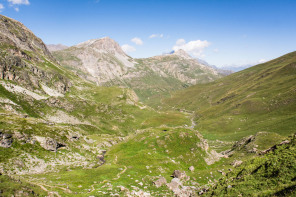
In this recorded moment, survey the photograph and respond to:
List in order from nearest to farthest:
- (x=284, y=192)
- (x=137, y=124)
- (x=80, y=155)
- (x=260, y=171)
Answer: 1. (x=284, y=192)
2. (x=260, y=171)
3. (x=80, y=155)
4. (x=137, y=124)

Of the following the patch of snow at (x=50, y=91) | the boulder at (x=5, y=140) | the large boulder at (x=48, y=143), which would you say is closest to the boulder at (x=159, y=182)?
the large boulder at (x=48, y=143)

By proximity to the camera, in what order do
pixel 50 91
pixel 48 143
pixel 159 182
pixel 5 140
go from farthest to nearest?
pixel 50 91 < pixel 48 143 < pixel 5 140 < pixel 159 182

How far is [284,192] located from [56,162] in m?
53.6

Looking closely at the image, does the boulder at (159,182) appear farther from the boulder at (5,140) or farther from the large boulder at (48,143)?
the boulder at (5,140)

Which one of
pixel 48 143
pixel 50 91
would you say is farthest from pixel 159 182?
pixel 50 91

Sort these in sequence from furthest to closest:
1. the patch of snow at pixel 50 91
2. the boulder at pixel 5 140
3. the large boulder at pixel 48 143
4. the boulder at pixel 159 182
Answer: the patch of snow at pixel 50 91 → the large boulder at pixel 48 143 → the boulder at pixel 5 140 → the boulder at pixel 159 182

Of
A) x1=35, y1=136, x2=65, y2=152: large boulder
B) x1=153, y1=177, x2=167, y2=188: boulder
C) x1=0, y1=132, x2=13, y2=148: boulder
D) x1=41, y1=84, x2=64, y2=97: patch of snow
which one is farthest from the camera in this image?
x1=41, y1=84, x2=64, y2=97: patch of snow

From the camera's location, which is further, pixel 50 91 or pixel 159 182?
pixel 50 91

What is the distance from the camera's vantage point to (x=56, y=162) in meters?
50.8

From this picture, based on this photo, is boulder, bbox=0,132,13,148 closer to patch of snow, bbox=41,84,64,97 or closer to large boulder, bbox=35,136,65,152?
large boulder, bbox=35,136,65,152

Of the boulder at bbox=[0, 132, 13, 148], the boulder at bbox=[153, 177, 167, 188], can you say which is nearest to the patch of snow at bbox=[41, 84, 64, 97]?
the boulder at bbox=[0, 132, 13, 148]

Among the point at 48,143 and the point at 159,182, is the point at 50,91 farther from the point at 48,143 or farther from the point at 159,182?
the point at 159,182

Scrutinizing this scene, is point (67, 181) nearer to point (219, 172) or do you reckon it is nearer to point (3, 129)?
point (3, 129)

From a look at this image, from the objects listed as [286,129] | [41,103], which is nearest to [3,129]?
[41,103]
